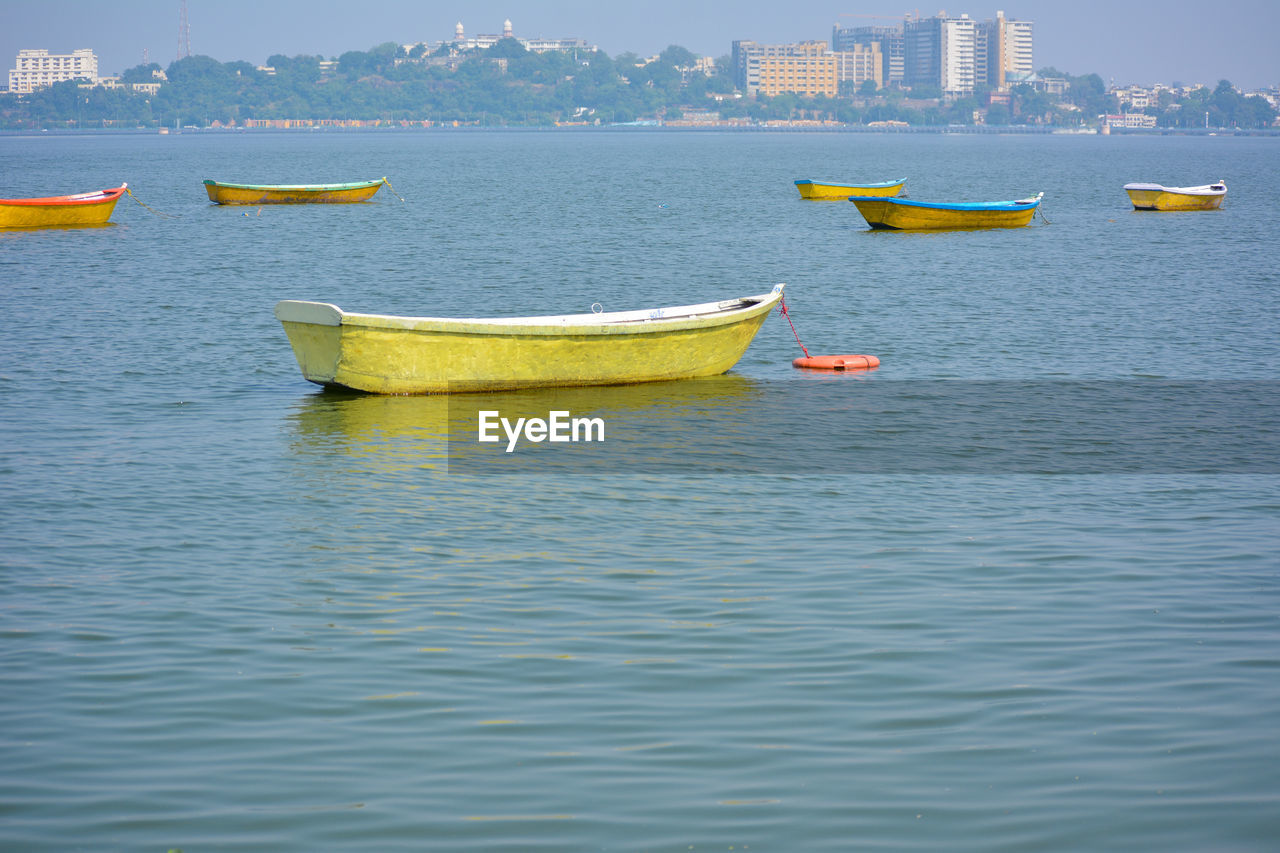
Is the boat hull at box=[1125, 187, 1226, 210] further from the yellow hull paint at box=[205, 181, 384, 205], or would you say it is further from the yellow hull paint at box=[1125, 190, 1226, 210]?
the yellow hull paint at box=[205, 181, 384, 205]

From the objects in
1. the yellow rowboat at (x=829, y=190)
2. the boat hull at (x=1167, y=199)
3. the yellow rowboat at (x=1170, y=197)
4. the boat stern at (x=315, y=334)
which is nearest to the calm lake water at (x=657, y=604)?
the boat stern at (x=315, y=334)

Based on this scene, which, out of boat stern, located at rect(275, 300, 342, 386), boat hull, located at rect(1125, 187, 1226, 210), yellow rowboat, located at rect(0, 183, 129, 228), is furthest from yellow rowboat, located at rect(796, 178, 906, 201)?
boat stern, located at rect(275, 300, 342, 386)

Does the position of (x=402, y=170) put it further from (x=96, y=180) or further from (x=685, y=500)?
(x=685, y=500)

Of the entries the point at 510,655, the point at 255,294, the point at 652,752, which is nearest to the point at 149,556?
the point at 510,655

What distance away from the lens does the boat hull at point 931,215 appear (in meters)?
57.6

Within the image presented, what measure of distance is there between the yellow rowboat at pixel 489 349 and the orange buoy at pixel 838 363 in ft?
7.68

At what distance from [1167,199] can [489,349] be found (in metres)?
58.6

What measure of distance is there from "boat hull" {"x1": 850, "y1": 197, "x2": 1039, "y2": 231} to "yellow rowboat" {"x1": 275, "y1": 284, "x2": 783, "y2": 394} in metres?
34.2

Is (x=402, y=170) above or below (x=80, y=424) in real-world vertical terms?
above

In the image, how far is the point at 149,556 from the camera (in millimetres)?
14406

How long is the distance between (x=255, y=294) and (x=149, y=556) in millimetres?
25828

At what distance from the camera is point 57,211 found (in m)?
59.9

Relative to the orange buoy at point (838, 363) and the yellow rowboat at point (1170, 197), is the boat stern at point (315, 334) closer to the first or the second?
the orange buoy at point (838, 363)

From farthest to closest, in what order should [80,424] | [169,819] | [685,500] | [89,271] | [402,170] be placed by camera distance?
[402,170] → [89,271] → [80,424] → [685,500] → [169,819]
